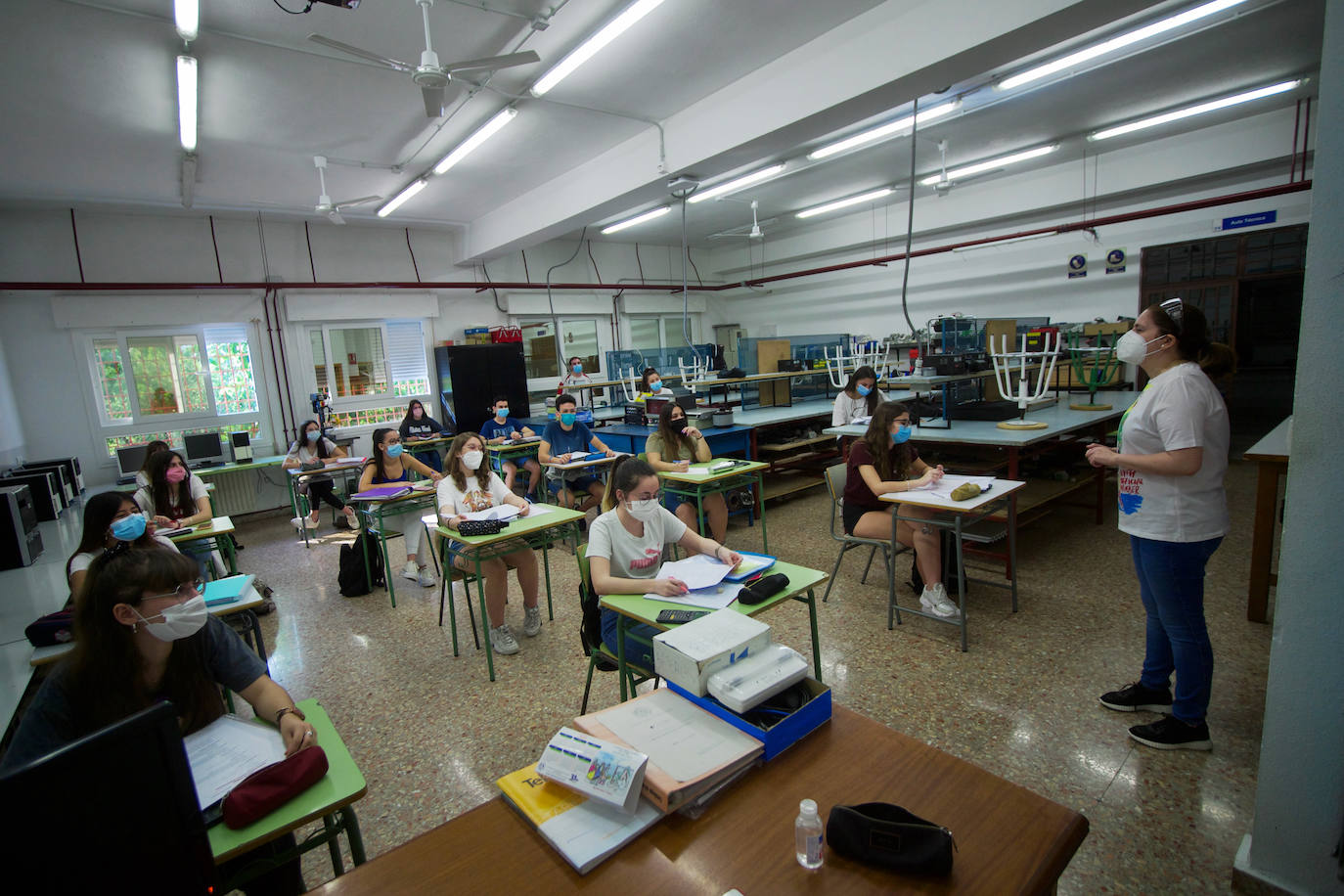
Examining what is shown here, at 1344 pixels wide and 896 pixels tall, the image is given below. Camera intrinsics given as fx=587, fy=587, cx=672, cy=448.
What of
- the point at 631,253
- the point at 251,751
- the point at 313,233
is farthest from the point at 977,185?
the point at 251,751

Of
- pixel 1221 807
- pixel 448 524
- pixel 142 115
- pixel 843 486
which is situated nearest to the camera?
pixel 1221 807

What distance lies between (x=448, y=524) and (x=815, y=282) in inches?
362

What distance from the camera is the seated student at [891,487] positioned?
327cm

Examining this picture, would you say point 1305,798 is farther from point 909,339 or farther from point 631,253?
point 631,253

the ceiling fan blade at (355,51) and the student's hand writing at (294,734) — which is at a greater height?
the ceiling fan blade at (355,51)

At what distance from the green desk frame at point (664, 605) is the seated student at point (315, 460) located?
509 cm

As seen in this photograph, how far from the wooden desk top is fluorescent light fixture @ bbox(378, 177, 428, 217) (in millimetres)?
6281

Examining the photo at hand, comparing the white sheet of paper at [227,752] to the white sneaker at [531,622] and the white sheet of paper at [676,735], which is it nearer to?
the white sheet of paper at [676,735]

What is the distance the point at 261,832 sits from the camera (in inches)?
43.2

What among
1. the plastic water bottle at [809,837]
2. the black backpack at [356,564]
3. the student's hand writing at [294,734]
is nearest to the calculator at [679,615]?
the plastic water bottle at [809,837]

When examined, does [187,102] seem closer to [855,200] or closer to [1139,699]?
[1139,699]

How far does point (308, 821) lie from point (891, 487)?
9.51ft

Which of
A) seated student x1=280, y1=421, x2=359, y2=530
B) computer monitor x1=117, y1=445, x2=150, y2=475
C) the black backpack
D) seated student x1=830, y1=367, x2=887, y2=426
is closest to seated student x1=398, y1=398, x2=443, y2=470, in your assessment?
seated student x1=280, y1=421, x2=359, y2=530

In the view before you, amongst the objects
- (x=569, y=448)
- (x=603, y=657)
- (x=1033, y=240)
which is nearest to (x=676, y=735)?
(x=603, y=657)
